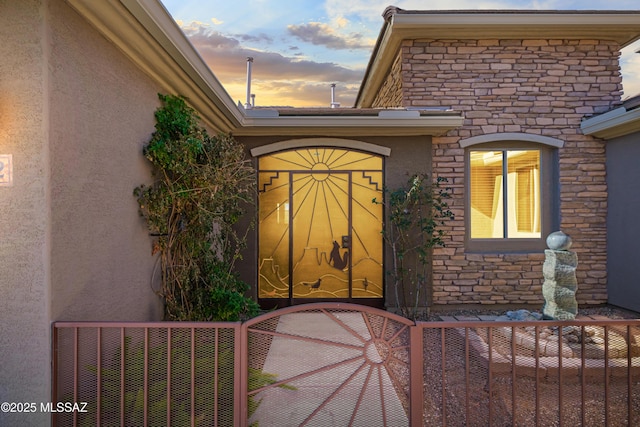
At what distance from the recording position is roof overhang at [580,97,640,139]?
5766mm

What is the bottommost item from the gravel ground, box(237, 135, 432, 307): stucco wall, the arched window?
the gravel ground

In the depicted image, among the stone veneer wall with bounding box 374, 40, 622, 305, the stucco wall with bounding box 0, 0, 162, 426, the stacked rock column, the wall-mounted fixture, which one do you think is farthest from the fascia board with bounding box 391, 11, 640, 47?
the wall-mounted fixture

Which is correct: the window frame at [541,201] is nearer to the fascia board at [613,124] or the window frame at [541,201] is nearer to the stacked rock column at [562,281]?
the fascia board at [613,124]

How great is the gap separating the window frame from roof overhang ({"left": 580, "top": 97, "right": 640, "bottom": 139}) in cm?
63

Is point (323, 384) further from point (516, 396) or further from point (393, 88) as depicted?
point (393, 88)

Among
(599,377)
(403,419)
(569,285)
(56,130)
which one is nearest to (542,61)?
(569,285)

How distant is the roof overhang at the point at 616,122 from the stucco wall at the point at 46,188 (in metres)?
6.82

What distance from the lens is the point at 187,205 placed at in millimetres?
4145

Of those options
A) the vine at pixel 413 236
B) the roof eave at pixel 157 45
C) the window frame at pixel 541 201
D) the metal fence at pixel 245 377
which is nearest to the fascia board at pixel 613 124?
the window frame at pixel 541 201

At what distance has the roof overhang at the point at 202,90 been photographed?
2.81 m

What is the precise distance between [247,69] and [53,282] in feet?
32.6

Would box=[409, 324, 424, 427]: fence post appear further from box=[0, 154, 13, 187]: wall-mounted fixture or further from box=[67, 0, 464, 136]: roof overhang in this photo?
box=[67, 0, 464, 136]: roof overhang

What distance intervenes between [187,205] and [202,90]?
4.33 ft

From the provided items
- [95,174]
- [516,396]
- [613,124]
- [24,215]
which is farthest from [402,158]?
[24,215]
